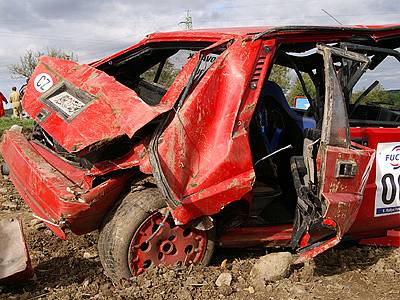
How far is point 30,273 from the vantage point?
10.6 ft

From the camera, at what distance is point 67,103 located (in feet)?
11.2

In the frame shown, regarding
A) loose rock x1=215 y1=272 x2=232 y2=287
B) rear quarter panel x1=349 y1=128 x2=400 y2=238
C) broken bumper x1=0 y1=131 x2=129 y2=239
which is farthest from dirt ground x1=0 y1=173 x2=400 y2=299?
broken bumper x1=0 y1=131 x2=129 y2=239

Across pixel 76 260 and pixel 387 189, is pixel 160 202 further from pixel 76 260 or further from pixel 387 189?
pixel 387 189

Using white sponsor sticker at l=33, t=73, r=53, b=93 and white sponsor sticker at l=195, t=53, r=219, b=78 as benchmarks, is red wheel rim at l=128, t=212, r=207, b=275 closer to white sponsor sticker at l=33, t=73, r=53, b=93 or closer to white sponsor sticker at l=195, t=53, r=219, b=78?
white sponsor sticker at l=195, t=53, r=219, b=78

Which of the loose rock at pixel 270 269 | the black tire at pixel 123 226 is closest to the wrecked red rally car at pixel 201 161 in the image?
the black tire at pixel 123 226

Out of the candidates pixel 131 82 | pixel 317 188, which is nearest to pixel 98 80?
pixel 131 82

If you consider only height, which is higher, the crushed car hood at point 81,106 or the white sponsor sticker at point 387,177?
the crushed car hood at point 81,106

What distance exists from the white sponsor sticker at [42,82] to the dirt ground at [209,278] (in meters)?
1.26

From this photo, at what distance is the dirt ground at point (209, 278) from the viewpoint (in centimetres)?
309

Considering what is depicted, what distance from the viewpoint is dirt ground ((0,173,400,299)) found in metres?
3.09

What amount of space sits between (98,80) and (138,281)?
141 cm

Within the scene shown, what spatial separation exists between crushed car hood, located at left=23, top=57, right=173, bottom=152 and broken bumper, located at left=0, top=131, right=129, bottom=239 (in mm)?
298

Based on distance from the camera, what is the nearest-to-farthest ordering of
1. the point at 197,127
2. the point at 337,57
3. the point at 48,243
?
1. the point at 197,127
2. the point at 337,57
3. the point at 48,243

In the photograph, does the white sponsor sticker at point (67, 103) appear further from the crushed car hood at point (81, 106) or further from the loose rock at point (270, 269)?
the loose rock at point (270, 269)
